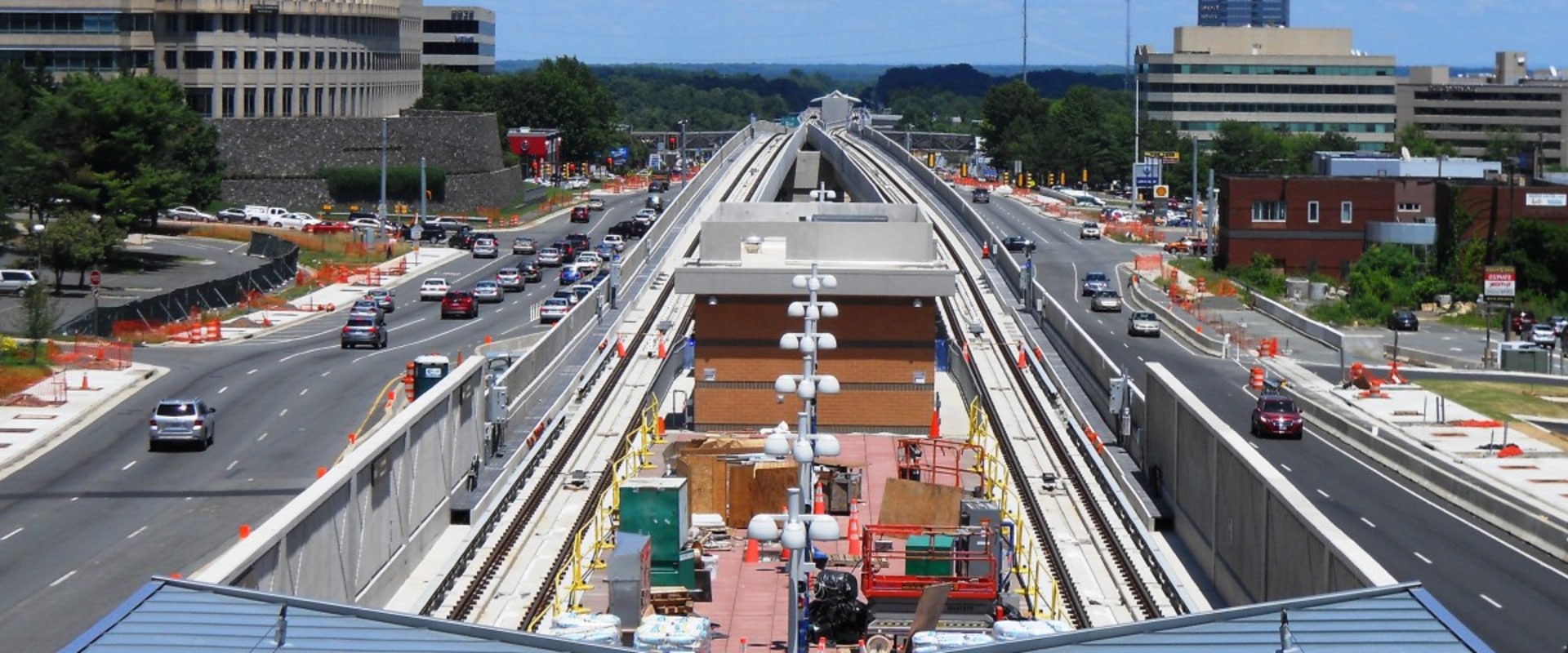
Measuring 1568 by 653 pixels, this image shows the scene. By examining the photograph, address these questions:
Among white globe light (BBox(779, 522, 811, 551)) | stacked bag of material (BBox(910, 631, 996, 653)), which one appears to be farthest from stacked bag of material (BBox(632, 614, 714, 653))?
white globe light (BBox(779, 522, 811, 551))

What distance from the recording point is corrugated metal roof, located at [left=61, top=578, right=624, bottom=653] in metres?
15.6

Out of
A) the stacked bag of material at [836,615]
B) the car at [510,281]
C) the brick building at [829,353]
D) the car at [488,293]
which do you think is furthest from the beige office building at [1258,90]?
the stacked bag of material at [836,615]

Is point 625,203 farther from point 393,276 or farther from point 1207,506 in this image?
point 1207,506

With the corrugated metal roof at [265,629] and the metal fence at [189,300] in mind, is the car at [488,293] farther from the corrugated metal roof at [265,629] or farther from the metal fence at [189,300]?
the corrugated metal roof at [265,629]

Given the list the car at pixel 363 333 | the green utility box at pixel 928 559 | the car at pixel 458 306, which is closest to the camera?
the green utility box at pixel 928 559

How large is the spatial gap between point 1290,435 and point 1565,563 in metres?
14.4

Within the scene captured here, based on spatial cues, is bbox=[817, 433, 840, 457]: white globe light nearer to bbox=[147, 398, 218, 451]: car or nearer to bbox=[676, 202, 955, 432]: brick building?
bbox=[676, 202, 955, 432]: brick building

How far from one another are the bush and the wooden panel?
88.8 metres

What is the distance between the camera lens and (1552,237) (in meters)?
82.8

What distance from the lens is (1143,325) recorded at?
71125 mm

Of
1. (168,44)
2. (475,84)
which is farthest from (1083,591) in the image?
(475,84)

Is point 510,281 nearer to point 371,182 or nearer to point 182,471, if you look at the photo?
point 371,182

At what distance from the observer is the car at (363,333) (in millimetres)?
61375

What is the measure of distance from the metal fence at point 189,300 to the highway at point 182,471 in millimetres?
2605
